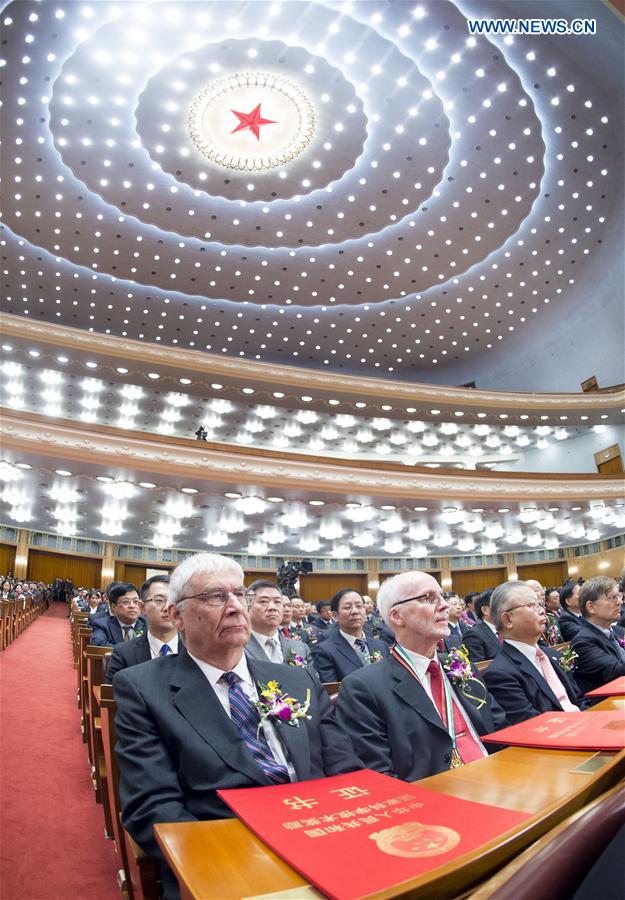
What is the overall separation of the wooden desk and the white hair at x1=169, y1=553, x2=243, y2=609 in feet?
2.96

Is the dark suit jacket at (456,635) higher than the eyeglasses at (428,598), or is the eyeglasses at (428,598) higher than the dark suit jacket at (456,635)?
the eyeglasses at (428,598)

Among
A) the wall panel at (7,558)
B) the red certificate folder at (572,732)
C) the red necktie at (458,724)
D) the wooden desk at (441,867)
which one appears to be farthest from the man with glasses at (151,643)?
the wall panel at (7,558)

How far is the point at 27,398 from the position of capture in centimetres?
1814

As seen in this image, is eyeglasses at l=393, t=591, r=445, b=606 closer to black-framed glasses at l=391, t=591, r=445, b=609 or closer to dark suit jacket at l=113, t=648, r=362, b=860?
black-framed glasses at l=391, t=591, r=445, b=609

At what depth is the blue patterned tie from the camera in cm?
163

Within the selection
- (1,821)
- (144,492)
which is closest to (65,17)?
(144,492)

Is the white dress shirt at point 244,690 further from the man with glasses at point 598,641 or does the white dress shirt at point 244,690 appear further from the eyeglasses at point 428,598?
the man with glasses at point 598,641

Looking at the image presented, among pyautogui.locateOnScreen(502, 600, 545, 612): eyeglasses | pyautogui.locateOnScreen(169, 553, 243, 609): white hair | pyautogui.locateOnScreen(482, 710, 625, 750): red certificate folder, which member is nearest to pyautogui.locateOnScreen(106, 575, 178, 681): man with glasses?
pyautogui.locateOnScreen(169, 553, 243, 609): white hair

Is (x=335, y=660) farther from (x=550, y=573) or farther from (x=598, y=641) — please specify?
(x=550, y=573)

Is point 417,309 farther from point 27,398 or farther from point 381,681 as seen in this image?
point 381,681

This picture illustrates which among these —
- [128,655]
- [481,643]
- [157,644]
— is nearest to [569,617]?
[481,643]

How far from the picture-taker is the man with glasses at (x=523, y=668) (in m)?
2.67

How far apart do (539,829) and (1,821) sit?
293 cm

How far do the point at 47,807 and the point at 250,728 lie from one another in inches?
84.0
